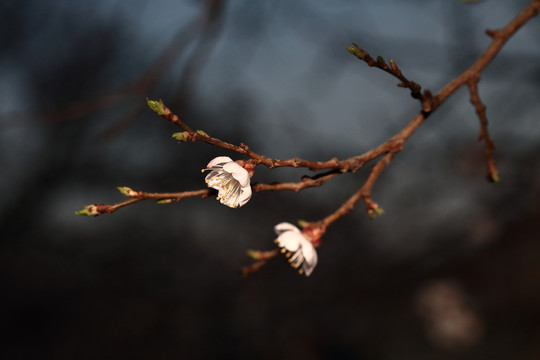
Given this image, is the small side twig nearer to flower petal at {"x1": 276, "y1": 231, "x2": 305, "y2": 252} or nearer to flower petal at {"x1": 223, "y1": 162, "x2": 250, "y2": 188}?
flower petal at {"x1": 276, "y1": 231, "x2": 305, "y2": 252}

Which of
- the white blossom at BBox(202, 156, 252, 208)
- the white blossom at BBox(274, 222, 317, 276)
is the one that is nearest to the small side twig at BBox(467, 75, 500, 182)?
the white blossom at BBox(274, 222, 317, 276)

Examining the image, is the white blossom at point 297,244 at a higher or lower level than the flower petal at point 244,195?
lower

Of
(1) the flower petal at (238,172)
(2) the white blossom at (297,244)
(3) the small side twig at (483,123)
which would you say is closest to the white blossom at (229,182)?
(1) the flower petal at (238,172)

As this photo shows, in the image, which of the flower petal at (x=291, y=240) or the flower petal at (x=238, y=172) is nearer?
the flower petal at (x=238, y=172)

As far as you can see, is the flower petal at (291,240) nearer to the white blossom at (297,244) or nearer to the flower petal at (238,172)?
the white blossom at (297,244)


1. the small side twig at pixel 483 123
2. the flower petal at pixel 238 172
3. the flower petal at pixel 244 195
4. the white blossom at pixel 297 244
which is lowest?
the white blossom at pixel 297 244

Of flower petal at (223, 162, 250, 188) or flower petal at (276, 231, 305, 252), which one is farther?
flower petal at (276, 231, 305, 252)

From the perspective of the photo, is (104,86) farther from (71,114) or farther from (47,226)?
(71,114)

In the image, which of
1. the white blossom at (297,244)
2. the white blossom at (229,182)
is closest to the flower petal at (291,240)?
the white blossom at (297,244)

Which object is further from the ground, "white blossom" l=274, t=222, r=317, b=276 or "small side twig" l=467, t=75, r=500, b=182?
"small side twig" l=467, t=75, r=500, b=182
